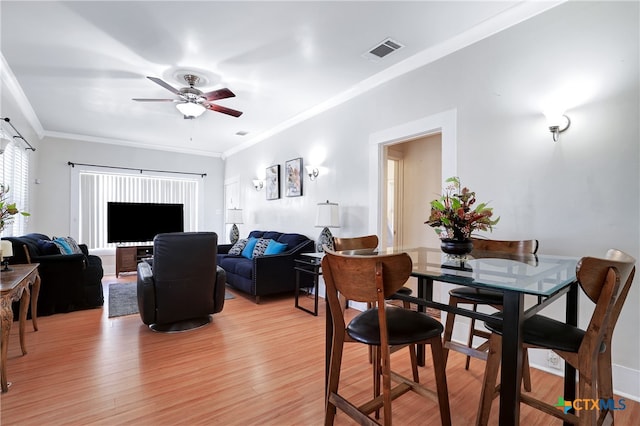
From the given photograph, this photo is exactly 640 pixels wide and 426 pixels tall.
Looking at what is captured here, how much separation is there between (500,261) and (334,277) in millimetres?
1067

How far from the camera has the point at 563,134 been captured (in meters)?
2.25

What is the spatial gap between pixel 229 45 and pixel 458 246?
2.70 metres

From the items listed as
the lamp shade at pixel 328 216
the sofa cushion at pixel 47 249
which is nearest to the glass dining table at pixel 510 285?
the lamp shade at pixel 328 216

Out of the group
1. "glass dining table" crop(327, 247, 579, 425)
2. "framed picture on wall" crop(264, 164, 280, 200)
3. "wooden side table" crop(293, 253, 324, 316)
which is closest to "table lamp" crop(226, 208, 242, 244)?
"framed picture on wall" crop(264, 164, 280, 200)

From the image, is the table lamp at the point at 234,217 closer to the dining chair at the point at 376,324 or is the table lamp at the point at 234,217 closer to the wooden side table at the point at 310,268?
the wooden side table at the point at 310,268

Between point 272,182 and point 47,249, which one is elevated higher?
point 272,182

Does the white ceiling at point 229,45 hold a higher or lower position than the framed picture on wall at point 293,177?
higher

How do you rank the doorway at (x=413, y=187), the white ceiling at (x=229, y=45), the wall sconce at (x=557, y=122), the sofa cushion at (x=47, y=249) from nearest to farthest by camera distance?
the wall sconce at (x=557, y=122), the white ceiling at (x=229, y=45), the sofa cushion at (x=47, y=249), the doorway at (x=413, y=187)

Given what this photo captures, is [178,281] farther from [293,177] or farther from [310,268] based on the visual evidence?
[293,177]

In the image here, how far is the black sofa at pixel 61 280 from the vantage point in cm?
338

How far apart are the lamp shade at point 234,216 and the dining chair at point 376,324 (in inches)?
209

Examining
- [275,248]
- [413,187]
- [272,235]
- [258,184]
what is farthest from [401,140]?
[258,184]

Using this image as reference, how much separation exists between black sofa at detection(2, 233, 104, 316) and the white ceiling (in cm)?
198

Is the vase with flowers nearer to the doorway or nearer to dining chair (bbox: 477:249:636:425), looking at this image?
dining chair (bbox: 477:249:636:425)
